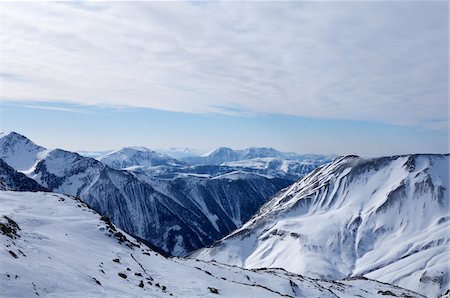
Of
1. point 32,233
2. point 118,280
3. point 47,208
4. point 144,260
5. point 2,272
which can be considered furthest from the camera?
point 47,208

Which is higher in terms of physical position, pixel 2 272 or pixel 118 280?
pixel 2 272

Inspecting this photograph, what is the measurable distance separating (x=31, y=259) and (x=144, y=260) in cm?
1944

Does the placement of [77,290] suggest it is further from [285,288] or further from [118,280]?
[285,288]

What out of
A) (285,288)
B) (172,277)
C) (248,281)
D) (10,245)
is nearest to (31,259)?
(10,245)

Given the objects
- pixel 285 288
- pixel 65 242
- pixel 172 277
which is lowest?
pixel 285 288

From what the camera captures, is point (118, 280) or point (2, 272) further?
point (118, 280)

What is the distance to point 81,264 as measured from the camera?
39.2 metres

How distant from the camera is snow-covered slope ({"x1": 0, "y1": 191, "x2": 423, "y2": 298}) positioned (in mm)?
30945

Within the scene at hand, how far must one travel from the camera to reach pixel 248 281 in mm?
65250

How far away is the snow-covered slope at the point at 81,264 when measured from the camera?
30945 millimetres

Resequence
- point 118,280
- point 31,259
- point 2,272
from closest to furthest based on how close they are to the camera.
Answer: point 2,272 < point 31,259 < point 118,280

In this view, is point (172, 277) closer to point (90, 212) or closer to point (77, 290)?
point (77, 290)

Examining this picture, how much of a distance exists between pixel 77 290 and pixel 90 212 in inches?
1506

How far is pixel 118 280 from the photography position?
38.7 meters
